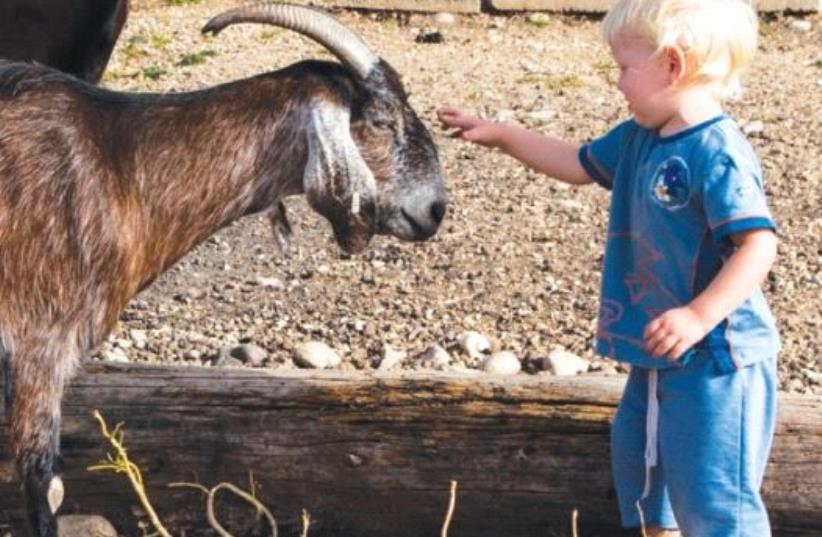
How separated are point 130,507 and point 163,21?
626cm

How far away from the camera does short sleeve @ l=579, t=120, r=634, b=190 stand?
4184 mm

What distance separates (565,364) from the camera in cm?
590

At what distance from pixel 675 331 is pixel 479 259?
11.0 ft

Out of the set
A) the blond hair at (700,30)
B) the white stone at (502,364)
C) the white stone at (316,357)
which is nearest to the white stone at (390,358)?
the white stone at (316,357)

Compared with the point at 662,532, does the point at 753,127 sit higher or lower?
higher

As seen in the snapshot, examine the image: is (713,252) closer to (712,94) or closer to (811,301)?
(712,94)

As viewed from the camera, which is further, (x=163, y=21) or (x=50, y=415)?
(x=163, y=21)

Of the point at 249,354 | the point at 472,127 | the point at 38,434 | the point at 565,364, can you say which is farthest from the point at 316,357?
the point at 472,127

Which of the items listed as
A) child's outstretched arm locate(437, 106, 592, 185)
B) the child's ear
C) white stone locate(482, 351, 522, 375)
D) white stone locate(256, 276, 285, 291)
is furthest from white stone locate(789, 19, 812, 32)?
the child's ear

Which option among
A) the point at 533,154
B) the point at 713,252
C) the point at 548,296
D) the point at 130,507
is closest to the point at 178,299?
the point at 548,296

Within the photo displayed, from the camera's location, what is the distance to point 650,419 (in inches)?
159

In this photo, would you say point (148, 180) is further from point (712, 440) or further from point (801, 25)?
point (801, 25)

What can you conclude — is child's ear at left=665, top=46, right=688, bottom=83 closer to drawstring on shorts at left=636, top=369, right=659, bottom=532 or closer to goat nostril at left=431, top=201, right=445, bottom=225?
drawstring on shorts at left=636, top=369, right=659, bottom=532

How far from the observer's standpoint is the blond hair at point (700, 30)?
12.3 ft
